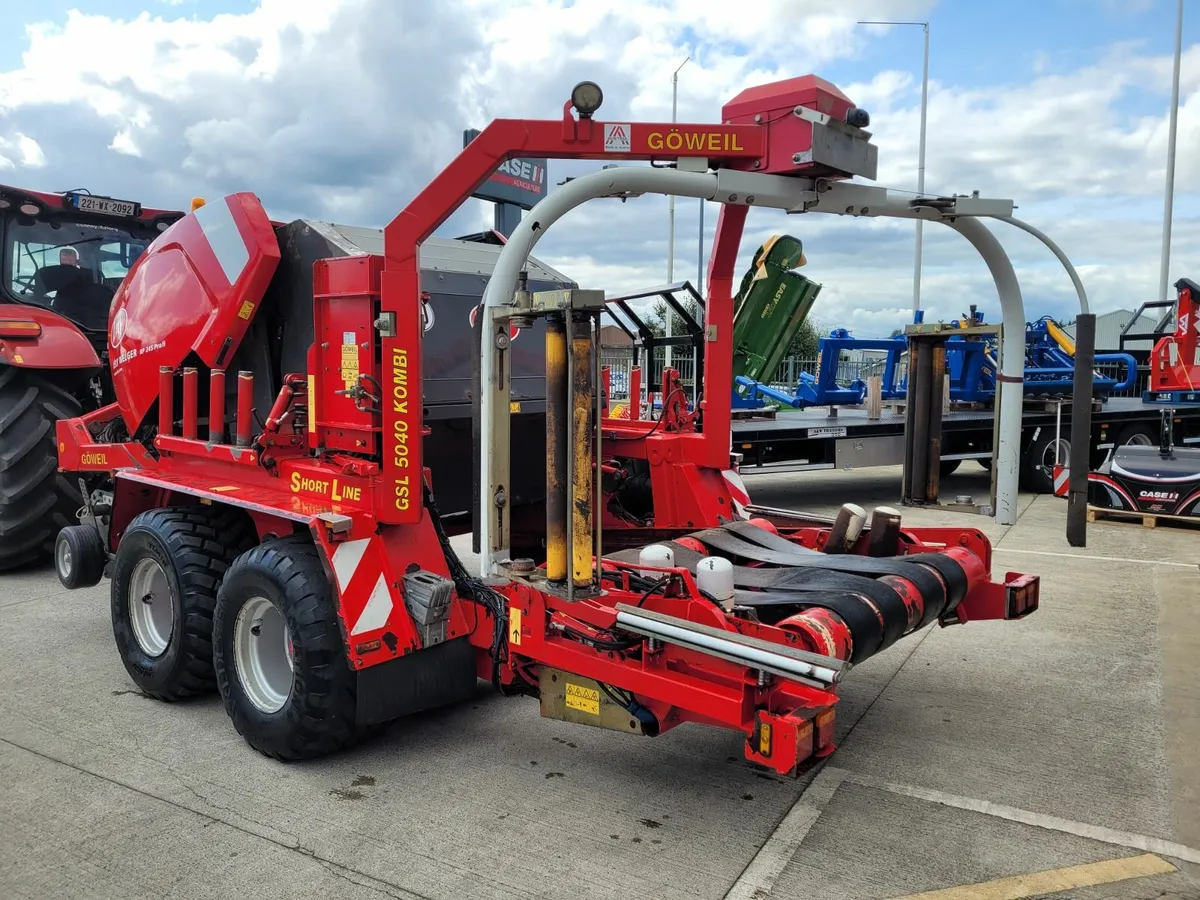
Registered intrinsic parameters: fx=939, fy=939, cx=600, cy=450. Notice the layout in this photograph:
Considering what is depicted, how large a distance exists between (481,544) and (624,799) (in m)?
1.10

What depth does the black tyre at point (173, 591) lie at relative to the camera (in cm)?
435

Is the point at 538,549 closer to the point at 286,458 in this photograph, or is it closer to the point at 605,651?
the point at 286,458

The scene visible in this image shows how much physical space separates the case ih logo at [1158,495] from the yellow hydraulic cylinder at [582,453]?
8.37 meters

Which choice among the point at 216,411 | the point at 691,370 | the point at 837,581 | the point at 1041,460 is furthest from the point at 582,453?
the point at 691,370

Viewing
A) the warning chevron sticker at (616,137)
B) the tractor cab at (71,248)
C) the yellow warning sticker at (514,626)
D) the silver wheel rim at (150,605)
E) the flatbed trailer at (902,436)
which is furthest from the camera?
the flatbed trailer at (902,436)

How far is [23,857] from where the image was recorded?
3127mm

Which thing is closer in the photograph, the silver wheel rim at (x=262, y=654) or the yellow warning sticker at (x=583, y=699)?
the yellow warning sticker at (x=583, y=699)

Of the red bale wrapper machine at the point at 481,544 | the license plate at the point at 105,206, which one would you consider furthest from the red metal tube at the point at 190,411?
the license plate at the point at 105,206

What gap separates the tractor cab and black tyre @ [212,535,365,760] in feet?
14.7

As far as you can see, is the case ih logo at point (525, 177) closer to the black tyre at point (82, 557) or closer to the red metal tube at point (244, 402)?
the black tyre at point (82, 557)

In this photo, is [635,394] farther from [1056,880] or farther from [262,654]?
[1056,880]

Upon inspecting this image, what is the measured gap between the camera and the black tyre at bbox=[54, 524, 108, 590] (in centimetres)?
552

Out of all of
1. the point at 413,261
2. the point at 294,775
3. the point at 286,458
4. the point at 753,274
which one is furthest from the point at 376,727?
the point at 753,274

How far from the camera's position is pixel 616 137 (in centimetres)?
368
